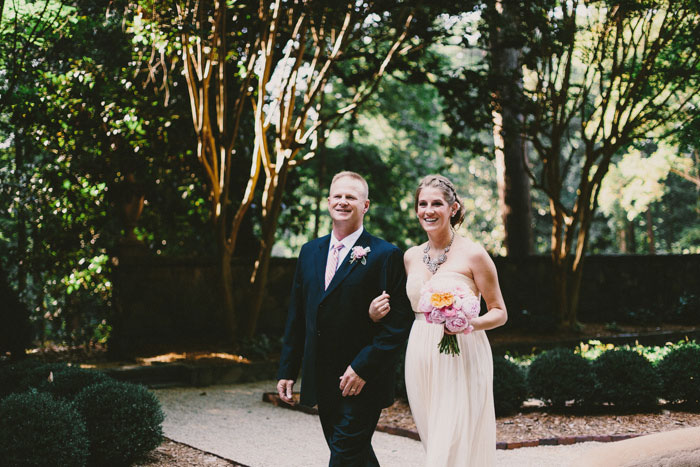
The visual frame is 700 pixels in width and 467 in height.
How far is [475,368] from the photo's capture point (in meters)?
4.00

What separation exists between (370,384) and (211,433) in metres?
4.01

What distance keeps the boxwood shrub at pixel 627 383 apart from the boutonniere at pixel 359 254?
4.68 meters

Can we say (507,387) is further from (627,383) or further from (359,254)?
(359,254)

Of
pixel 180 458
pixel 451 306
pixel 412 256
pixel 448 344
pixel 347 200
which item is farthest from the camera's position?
pixel 180 458

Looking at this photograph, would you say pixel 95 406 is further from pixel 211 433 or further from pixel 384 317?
pixel 384 317

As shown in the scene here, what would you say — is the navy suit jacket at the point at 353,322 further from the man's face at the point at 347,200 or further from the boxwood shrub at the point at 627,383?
the boxwood shrub at the point at 627,383

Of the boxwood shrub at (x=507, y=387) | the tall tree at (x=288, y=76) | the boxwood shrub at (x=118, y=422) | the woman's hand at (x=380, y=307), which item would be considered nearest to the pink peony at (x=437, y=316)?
the woman's hand at (x=380, y=307)

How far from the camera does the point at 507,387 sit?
7641mm

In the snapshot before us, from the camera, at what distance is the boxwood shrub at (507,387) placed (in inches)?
300

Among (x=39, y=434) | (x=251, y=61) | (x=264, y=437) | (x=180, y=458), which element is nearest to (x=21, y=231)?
(x=251, y=61)

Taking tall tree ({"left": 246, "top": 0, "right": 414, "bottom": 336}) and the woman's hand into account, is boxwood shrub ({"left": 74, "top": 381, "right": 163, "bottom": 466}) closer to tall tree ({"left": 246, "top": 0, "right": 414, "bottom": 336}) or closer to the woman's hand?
the woman's hand

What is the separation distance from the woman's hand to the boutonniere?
0.26m

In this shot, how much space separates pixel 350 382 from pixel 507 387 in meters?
4.41

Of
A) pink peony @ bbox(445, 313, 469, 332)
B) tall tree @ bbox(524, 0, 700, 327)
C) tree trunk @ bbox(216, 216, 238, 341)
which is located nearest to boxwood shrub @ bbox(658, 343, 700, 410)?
pink peony @ bbox(445, 313, 469, 332)
